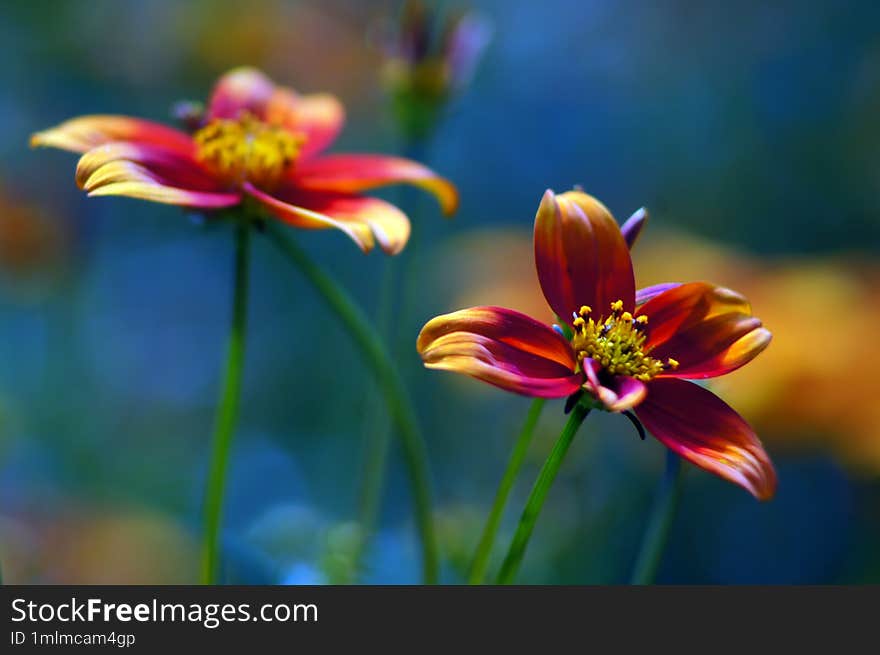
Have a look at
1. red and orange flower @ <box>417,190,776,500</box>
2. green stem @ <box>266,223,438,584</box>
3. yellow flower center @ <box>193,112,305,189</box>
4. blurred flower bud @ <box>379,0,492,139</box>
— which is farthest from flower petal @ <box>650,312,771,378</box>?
blurred flower bud @ <box>379,0,492,139</box>

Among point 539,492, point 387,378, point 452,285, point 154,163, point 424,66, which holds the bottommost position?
point 539,492

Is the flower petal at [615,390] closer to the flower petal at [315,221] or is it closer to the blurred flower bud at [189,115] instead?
the flower petal at [315,221]

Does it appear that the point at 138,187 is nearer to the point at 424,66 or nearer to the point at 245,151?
the point at 245,151

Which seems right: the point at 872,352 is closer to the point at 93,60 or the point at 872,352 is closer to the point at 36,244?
the point at 36,244

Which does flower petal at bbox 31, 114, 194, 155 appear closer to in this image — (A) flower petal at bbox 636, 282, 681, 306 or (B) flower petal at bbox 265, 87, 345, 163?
(B) flower petal at bbox 265, 87, 345, 163

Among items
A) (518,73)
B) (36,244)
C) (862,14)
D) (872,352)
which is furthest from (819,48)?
(36,244)

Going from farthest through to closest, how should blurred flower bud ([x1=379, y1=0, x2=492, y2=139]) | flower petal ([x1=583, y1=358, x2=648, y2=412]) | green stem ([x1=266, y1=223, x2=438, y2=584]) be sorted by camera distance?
blurred flower bud ([x1=379, y1=0, x2=492, y2=139]) < green stem ([x1=266, y1=223, x2=438, y2=584]) < flower petal ([x1=583, y1=358, x2=648, y2=412])

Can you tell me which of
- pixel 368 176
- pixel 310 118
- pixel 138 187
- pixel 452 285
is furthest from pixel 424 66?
pixel 452 285
